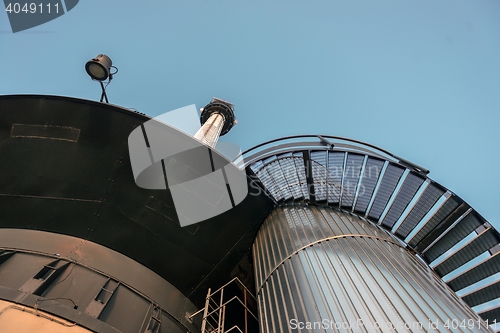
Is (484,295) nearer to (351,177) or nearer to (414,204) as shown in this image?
(414,204)

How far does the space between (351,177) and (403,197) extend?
178 cm

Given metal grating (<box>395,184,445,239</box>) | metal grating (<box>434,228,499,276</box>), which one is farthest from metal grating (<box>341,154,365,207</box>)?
metal grating (<box>434,228,499,276</box>)

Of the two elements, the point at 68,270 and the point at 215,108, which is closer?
the point at 68,270

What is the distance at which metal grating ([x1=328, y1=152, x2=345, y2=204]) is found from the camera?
31.4 ft

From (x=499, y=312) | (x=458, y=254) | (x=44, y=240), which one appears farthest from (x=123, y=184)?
(x=499, y=312)

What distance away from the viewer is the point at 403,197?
32.3 ft

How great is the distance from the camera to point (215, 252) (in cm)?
977

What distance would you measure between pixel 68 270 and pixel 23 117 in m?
4.11

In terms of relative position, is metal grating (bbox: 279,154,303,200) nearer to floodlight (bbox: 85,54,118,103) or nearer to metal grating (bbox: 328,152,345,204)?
metal grating (bbox: 328,152,345,204)

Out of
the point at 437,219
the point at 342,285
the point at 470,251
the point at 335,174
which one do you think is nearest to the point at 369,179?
the point at 335,174

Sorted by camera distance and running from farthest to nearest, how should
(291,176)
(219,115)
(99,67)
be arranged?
(219,115), (291,176), (99,67)

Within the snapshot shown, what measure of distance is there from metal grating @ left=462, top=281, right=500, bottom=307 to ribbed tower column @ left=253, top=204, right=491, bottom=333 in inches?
139

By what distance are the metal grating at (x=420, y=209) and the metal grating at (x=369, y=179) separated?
1.47 meters

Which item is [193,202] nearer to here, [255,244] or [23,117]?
[255,244]
